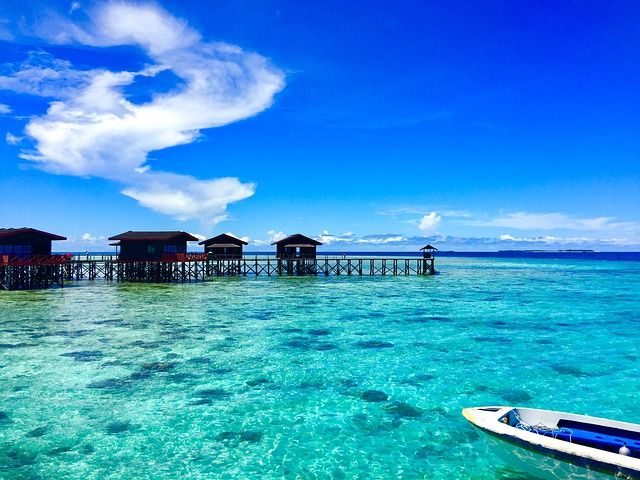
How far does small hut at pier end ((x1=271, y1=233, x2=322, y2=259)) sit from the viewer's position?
177 ft

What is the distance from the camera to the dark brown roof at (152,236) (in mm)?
43844

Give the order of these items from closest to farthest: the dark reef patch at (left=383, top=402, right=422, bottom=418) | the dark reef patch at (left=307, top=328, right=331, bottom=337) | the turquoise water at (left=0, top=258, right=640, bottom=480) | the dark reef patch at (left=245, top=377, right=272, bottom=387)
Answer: the turquoise water at (left=0, top=258, right=640, bottom=480)
the dark reef patch at (left=383, top=402, right=422, bottom=418)
the dark reef patch at (left=245, top=377, right=272, bottom=387)
the dark reef patch at (left=307, top=328, right=331, bottom=337)

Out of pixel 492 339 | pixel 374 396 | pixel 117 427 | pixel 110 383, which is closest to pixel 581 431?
pixel 374 396

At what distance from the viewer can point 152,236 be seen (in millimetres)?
44812

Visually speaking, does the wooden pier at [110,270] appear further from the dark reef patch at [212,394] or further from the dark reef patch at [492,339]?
the dark reef patch at [492,339]

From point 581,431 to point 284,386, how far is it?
777 centimetres

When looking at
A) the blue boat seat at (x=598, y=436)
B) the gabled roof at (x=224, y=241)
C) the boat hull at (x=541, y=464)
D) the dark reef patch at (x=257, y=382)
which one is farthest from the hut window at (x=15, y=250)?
the blue boat seat at (x=598, y=436)

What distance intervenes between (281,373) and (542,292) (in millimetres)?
34045

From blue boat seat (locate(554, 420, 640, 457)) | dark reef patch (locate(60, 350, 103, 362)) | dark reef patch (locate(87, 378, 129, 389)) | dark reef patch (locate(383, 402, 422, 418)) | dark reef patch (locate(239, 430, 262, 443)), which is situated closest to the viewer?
blue boat seat (locate(554, 420, 640, 457))

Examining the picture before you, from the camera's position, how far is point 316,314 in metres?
25.4

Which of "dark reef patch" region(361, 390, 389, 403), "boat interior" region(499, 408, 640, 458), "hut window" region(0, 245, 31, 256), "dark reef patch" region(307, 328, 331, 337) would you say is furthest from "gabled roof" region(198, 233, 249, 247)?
"boat interior" region(499, 408, 640, 458)

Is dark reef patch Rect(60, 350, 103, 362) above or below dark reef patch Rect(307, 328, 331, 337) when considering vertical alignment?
above

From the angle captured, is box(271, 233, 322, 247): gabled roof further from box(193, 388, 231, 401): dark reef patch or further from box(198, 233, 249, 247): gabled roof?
box(193, 388, 231, 401): dark reef patch

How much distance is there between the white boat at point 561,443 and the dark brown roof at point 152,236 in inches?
1616
